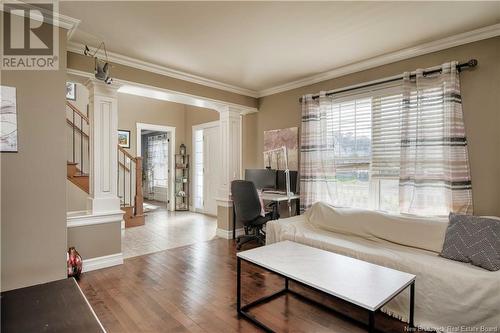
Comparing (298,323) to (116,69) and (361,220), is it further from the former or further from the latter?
(116,69)

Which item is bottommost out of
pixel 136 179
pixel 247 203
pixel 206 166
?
pixel 247 203

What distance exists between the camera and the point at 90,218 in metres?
3.01

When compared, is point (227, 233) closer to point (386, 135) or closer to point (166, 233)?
point (166, 233)

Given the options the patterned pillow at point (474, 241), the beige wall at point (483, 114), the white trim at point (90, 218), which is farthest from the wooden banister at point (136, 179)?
the beige wall at point (483, 114)

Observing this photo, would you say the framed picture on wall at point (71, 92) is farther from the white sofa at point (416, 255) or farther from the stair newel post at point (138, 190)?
the white sofa at point (416, 255)

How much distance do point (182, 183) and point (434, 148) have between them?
222 inches

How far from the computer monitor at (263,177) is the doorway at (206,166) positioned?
1766mm

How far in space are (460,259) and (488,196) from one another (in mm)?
872

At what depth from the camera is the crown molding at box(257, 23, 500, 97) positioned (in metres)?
2.61

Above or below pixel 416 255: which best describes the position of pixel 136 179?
above

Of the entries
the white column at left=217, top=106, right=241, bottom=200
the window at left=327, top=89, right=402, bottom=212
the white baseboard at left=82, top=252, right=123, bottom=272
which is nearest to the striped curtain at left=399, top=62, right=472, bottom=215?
the window at left=327, top=89, right=402, bottom=212

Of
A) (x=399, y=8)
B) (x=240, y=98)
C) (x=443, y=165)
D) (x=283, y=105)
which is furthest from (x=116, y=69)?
(x=443, y=165)

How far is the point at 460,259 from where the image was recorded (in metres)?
2.15

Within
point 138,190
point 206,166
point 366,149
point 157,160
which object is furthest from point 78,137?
point 366,149
